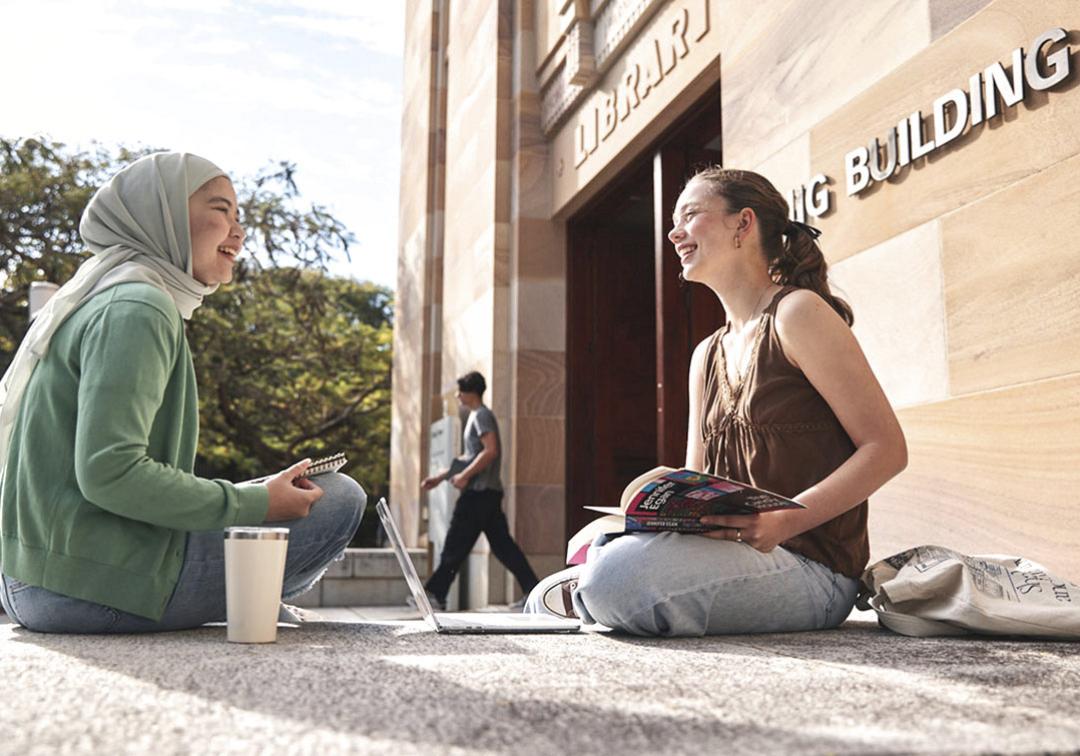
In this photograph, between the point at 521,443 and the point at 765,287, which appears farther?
the point at 521,443

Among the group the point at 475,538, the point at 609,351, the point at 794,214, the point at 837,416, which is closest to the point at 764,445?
the point at 837,416

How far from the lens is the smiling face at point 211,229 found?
284cm

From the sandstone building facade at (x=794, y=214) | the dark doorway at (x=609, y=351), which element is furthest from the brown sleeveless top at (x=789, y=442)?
the dark doorway at (x=609, y=351)

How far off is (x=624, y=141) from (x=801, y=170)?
8.92ft

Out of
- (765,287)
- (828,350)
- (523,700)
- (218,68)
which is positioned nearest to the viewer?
(523,700)

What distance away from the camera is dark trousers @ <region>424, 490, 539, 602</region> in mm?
8031

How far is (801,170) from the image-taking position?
15.7 ft

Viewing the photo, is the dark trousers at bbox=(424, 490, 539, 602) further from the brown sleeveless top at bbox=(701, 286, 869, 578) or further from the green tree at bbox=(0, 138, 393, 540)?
the green tree at bbox=(0, 138, 393, 540)

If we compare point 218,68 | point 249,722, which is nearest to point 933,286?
point 249,722

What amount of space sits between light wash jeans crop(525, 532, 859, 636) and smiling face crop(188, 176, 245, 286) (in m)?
1.33

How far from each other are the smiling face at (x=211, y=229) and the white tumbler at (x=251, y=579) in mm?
861

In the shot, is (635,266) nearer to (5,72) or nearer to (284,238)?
(284,238)

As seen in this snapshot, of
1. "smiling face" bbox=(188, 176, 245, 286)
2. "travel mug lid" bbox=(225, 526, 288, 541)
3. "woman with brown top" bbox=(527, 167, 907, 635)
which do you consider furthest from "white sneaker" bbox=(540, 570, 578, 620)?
"smiling face" bbox=(188, 176, 245, 286)

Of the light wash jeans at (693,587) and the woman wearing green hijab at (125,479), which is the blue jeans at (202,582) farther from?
the light wash jeans at (693,587)
